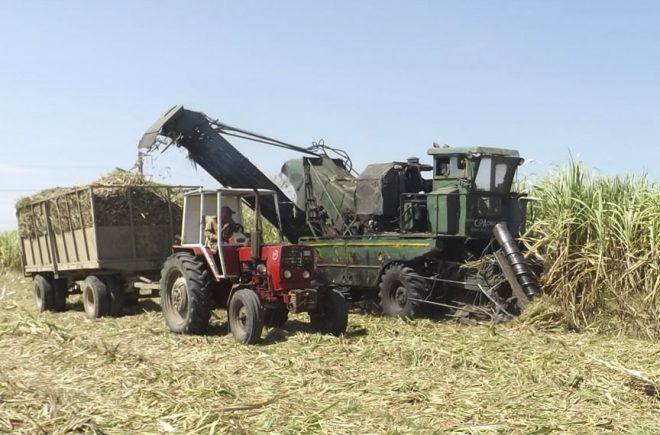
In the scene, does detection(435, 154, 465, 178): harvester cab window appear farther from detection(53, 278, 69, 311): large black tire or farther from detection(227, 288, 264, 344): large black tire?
detection(53, 278, 69, 311): large black tire

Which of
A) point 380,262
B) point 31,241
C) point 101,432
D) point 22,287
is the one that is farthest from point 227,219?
point 22,287

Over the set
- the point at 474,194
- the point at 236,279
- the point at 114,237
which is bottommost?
the point at 236,279

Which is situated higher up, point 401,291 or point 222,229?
point 222,229

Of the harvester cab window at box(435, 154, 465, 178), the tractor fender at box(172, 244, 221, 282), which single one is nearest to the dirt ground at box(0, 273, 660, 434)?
the tractor fender at box(172, 244, 221, 282)

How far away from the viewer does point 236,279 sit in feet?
30.4

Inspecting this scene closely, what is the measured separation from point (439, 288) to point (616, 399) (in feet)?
17.6

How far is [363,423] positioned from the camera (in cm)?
504

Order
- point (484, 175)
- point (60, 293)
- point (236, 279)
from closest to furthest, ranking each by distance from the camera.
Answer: point (236, 279), point (484, 175), point (60, 293)

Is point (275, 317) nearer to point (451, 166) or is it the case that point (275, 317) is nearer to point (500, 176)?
point (451, 166)

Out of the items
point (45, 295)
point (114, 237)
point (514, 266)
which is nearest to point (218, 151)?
point (114, 237)

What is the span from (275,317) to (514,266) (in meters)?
3.43

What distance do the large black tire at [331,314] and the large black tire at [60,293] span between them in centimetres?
615

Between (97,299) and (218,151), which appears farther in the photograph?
(218,151)

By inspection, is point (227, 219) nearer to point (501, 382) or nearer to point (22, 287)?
point (501, 382)
